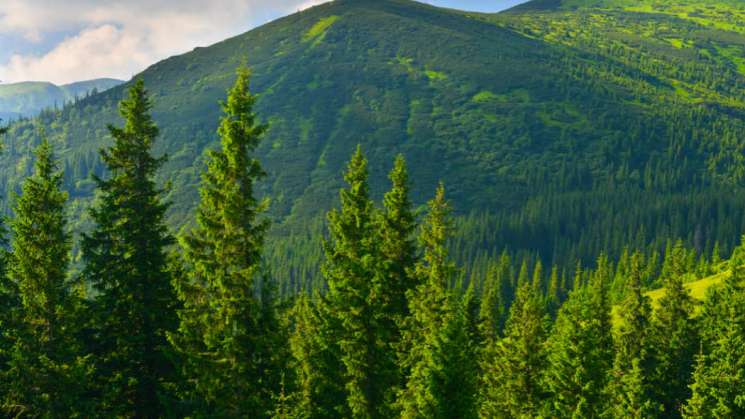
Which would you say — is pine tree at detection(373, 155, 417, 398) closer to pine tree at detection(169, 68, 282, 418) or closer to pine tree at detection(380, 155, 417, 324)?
pine tree at detection(380, 155, 417, 324)

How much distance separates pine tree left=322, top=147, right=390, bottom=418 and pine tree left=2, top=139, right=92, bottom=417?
11.9 metres

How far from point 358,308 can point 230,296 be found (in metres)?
8.19

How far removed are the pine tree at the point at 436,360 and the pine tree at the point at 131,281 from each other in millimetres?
11388

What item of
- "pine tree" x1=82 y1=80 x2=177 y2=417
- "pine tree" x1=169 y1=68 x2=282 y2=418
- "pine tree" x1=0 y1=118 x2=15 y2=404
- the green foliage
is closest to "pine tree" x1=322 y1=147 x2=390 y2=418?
the green foliage

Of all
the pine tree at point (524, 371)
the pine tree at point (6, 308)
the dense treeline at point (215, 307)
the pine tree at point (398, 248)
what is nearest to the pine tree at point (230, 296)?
the dense treeline at point (215, 307)

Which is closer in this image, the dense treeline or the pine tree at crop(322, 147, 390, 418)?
the dense treeline

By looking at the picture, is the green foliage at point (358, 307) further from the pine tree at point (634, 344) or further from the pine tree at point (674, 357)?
the pine tree at point (674, 357)

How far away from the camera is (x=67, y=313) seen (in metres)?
27.2

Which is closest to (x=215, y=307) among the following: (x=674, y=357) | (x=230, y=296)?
(x=230, y=296)

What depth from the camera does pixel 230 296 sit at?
85.8ft

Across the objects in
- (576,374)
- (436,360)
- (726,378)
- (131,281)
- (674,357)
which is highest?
(131,281)

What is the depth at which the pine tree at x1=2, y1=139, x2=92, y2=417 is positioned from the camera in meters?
25.9

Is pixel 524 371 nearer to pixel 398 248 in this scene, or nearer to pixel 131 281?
pixel 398 248

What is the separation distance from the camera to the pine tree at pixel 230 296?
26109mm
